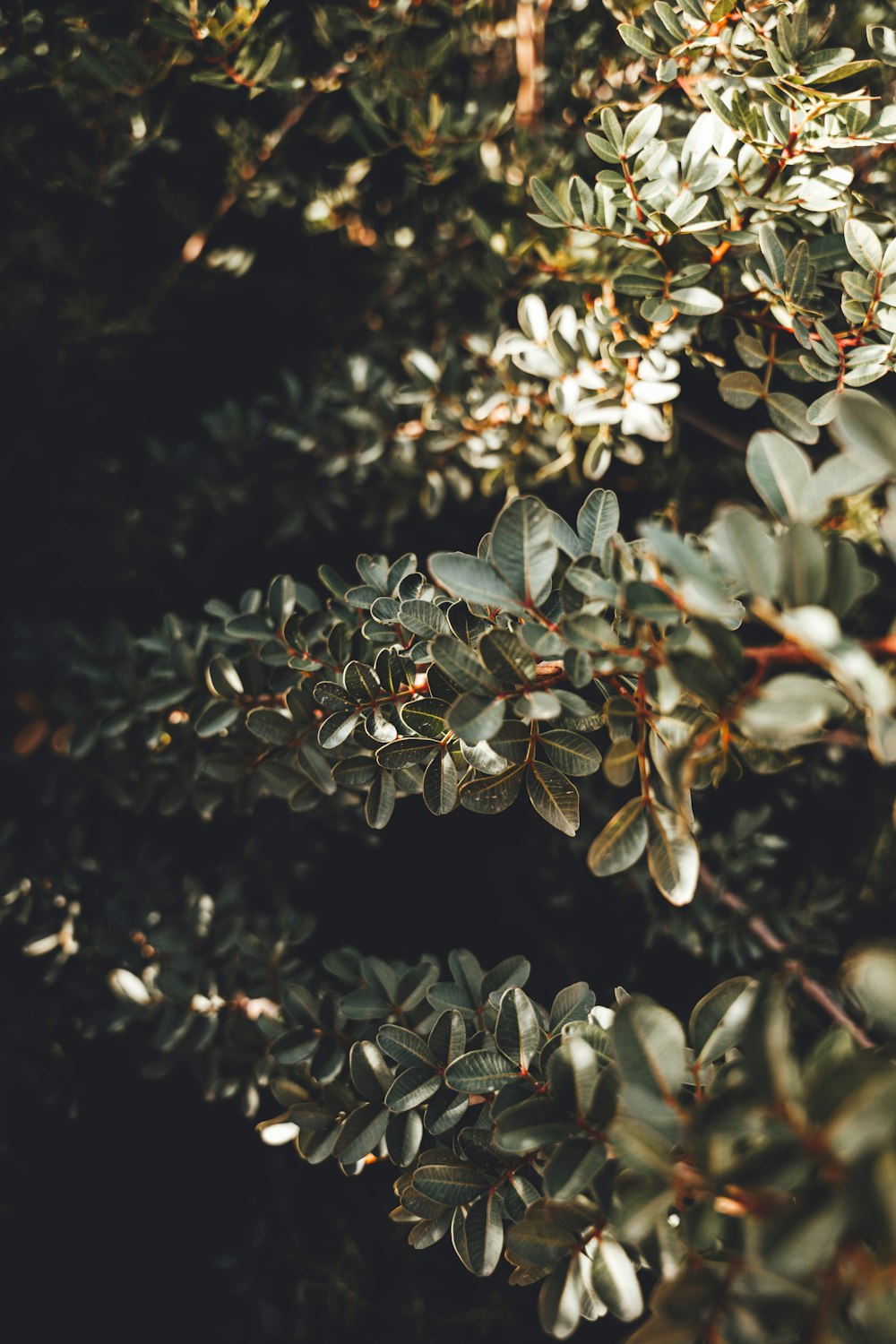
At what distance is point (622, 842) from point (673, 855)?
0.04 m

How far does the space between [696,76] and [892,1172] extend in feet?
4.08

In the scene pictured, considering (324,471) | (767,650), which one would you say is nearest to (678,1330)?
(767,650)

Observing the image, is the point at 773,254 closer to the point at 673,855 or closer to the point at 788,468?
the point at 788,468

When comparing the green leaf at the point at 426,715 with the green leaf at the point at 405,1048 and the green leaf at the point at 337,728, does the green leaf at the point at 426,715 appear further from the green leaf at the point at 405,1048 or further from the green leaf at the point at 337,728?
the green leaf at the point at 405,1048

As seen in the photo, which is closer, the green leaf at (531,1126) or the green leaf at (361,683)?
the green leaf at (531,1126)

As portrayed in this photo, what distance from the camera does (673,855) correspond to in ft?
2.01

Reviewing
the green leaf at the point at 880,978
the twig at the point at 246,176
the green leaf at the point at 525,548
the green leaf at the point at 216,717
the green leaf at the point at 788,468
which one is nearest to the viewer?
the green leaf at the point at 880,978

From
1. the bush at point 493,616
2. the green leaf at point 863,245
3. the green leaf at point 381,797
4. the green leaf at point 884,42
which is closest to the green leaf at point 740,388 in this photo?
the bush at point 493,616

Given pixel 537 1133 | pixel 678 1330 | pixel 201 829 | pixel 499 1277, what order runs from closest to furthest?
pixel 678 1330, pixel 537 1133, pixel 499 1277, pixel 201 829

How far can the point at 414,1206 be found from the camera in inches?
28.6

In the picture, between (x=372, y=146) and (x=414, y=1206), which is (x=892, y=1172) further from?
(x=372, y=146)

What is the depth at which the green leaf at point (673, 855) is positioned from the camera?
604 mm

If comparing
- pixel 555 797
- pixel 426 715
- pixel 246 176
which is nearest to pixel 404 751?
pixel 426 715

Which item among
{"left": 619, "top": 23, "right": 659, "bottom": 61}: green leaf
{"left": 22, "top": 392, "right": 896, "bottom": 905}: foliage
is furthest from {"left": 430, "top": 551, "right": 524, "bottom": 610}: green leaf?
{"left": 619, "top": 23, "right": 659, "bottom": 61}: green leaf
